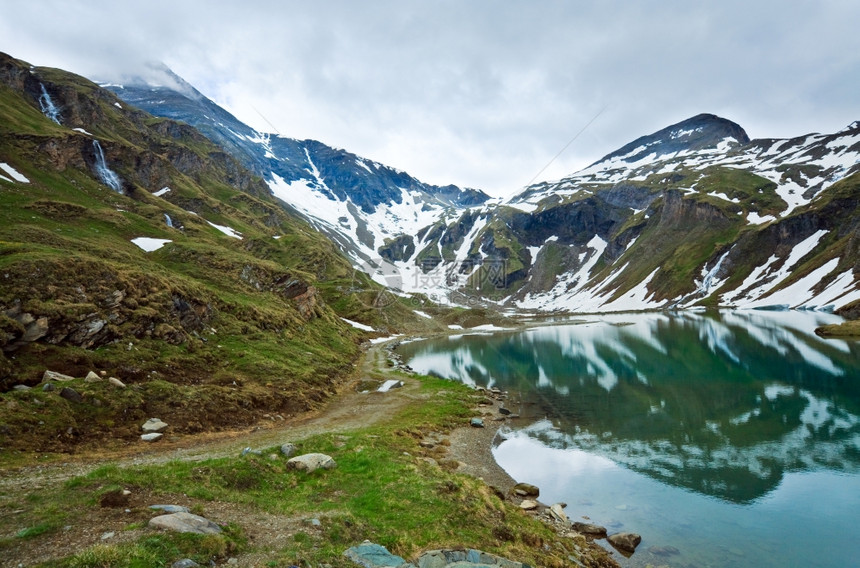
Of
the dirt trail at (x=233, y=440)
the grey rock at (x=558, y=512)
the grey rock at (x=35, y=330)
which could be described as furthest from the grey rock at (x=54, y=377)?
the grey rock at (x=558, y=512)

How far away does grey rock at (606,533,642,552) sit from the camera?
60.6 feet

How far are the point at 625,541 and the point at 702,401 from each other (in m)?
31.8

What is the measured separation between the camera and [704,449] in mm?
30484

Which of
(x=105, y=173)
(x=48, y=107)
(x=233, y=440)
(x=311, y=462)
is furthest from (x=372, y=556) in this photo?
(x=48, y=107)

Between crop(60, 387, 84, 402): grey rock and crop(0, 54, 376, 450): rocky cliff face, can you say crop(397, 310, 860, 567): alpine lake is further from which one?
crop(60, 387, 84, 402): grey rock

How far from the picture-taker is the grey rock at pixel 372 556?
41.2ft

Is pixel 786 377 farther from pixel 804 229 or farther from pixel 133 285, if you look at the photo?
pixel 804 229

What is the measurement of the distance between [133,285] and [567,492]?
131 feet

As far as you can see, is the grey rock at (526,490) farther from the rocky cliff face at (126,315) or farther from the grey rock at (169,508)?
the rocky cliff face at (126,315)

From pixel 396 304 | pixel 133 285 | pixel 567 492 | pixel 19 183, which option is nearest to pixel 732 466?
pixel 567 492

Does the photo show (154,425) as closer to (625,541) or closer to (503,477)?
(503,477)

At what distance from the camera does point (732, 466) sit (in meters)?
27.2

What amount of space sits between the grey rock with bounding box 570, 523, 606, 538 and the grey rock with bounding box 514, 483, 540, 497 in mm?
4140

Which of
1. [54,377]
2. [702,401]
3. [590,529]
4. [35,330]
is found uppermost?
[702,401]
